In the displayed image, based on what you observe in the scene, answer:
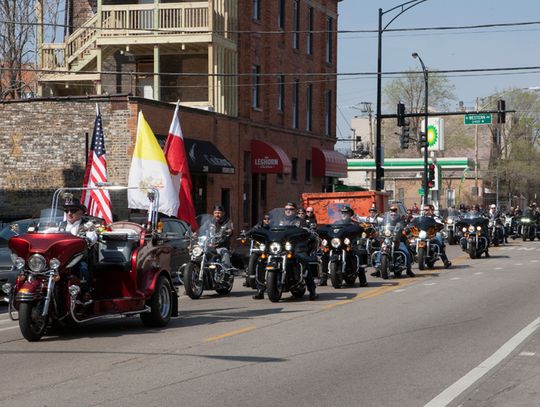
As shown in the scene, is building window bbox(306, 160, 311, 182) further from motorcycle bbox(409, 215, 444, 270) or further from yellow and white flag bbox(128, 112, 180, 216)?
yellow and white flag bbox(128, 112, 180, 216)

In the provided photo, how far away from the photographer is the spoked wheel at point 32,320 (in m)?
12.4

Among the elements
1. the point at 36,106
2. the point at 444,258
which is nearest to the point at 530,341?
the point at 444,258

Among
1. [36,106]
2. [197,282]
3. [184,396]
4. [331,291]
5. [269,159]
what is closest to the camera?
[184,396]

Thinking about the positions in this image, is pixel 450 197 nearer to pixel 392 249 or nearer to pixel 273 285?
pixel 392 249

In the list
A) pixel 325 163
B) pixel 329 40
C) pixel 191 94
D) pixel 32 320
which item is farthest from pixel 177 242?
pixel 329 40

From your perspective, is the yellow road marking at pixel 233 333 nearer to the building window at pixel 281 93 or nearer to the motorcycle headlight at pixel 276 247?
the motorcycle headlight at pixel 276 247

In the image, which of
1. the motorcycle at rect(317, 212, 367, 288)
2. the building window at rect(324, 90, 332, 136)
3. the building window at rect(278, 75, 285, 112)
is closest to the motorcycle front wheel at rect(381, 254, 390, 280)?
the motorcycle at rect(317, 212, 367, 288)

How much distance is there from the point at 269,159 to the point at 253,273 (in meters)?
23.1

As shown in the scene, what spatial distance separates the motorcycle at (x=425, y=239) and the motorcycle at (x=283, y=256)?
910 centimetres

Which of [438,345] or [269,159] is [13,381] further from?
[269,159]

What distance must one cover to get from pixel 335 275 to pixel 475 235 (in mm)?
12055

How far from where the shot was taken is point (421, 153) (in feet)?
341

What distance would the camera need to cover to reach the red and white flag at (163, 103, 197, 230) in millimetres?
19812

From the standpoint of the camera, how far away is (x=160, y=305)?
46.9ft
